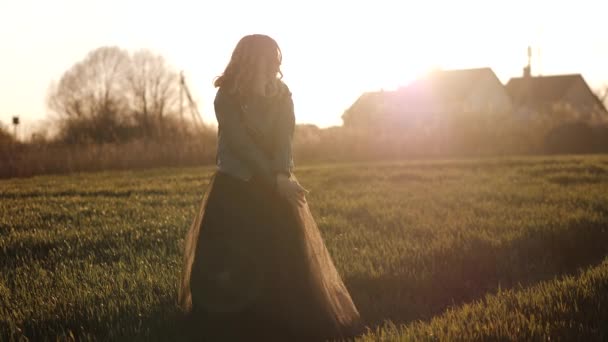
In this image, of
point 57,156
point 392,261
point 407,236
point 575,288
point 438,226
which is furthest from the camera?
point 57,156

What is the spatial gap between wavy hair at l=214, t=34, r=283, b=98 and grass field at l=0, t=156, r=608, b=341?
1814mm

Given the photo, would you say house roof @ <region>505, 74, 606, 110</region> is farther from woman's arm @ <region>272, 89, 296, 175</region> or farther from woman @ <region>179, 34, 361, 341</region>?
woman @ <region>179, 34, 361, 341</region>

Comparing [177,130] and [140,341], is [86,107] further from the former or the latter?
[140,341]

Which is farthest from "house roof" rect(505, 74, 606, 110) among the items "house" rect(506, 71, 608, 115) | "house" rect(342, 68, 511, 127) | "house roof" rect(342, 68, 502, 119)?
"house roof" rect(342, 68, 502, 119)

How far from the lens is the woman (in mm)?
3930

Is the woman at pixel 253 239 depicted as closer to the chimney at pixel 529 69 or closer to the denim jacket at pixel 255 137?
the denim jacket at pixel 255 137

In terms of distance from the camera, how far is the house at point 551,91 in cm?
5844

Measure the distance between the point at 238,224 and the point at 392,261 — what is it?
2.52 metres

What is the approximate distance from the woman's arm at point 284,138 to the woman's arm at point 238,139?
0.07 meters

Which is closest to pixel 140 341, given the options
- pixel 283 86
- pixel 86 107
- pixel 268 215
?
pixel 268 215

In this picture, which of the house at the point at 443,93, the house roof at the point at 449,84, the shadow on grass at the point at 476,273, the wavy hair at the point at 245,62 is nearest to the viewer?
the wavy hair at the point at 245,62

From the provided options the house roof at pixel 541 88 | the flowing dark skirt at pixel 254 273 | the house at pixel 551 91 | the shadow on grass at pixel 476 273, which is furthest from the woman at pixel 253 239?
the house roof at pixel 541 88

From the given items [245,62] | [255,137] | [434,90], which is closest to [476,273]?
[255,137]

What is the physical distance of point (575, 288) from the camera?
182 inches
